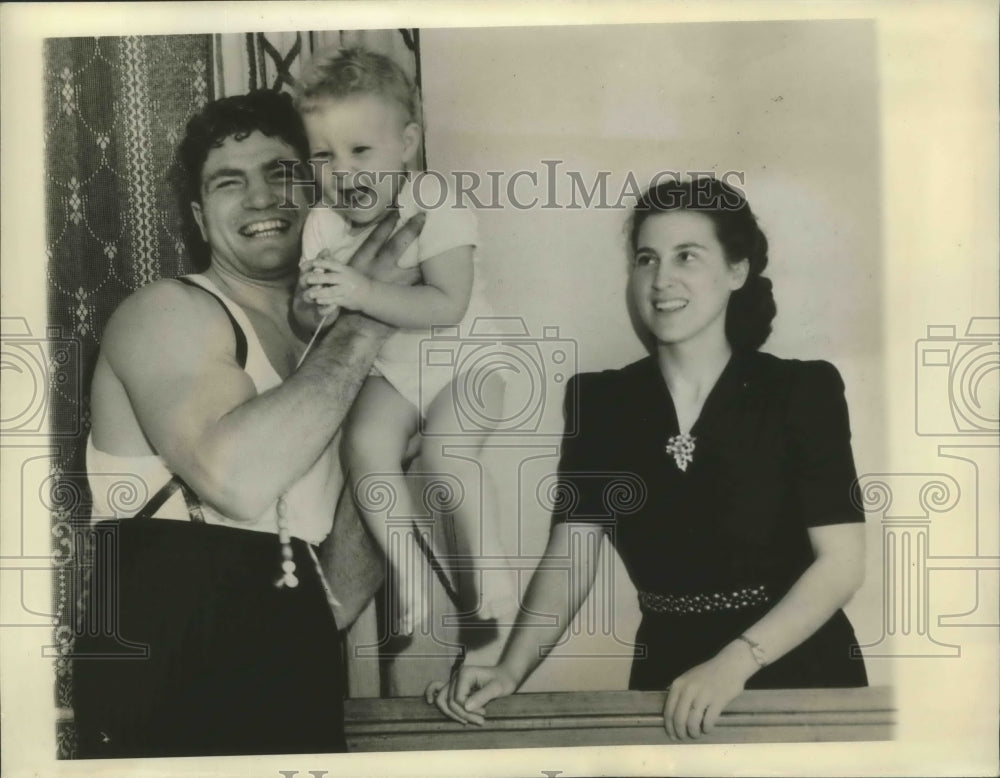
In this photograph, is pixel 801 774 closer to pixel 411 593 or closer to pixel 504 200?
pixel 411 593

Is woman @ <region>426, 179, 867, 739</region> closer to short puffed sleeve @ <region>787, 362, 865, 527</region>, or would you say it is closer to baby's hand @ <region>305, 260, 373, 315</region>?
short puffed sleeve @ <region>787, 362, 865, 527</region>

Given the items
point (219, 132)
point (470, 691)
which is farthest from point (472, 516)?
point (219, 132)

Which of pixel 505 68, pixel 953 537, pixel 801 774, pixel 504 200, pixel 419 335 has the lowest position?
pixel 801 774

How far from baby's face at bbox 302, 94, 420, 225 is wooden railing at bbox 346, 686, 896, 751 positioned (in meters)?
0.97

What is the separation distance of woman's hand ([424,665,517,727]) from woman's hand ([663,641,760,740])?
1.00 ft

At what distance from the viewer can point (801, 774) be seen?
5.44ft

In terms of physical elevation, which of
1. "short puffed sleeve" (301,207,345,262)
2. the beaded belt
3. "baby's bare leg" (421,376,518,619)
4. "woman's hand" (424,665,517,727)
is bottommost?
"woman's hand" (424,665,517,727)

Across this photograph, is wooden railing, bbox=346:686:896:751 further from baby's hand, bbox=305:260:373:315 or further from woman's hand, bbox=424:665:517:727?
baby's hand, bbox=305:260:373:315

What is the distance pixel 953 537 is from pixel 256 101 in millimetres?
1584

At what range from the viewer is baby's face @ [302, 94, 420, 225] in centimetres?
163

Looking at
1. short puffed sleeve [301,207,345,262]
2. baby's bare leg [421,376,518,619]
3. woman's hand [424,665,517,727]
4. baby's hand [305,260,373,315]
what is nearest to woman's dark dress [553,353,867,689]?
baby's bare leg [421,376,518,619]

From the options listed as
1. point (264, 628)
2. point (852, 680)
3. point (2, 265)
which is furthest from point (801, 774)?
point (2, 265)

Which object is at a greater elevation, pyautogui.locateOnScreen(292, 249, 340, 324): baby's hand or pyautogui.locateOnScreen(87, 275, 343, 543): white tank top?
pyautogui.locateOnScreen(292, 249, 340, 324): baby's hand

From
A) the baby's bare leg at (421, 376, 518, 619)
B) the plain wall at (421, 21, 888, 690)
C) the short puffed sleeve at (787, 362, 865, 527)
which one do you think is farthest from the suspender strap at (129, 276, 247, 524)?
the short puffed sleeve at (787, 362, 865, 527)
